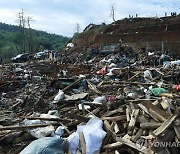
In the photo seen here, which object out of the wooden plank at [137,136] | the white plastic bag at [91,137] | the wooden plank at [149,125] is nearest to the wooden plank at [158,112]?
the wooden plank at [149,125]

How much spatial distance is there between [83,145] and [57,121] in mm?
1350

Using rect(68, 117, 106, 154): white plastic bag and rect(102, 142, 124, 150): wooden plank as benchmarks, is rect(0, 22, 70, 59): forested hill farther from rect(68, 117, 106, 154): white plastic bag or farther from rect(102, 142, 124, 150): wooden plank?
rect(102, 142, 124, 150): wooden plank

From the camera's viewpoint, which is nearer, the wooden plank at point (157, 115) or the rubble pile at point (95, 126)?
the rubble pile at point (95, 126)

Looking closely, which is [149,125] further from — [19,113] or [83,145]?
[19,113]

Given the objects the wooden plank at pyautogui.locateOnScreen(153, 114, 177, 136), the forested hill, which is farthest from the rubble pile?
the forested hill

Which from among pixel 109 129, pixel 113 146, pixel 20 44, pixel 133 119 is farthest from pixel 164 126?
pixel 20 44

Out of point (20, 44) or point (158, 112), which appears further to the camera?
point (20, 44)

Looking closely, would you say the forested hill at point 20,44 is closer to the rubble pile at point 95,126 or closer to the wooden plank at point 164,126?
the rubble pile at point 95,126

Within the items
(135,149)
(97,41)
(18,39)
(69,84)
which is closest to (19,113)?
(69,84)

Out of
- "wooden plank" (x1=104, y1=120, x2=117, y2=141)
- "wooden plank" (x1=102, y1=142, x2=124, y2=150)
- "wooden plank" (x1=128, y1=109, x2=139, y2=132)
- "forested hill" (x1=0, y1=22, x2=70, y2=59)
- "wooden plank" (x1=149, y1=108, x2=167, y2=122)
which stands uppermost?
"forested hill" (x1=0, y1=22, x2=70, y2=59)

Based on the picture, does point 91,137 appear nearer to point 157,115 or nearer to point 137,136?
point 137,136

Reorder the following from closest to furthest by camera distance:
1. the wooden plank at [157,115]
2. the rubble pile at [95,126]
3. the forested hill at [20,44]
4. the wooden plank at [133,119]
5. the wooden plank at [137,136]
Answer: the rubble pile at [95,126] < the wooden plank at [137,136] < the wooden plank at [157,115] < the wooden plank at [133,119] < the forested hill at [20,44]

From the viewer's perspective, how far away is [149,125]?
4.45m

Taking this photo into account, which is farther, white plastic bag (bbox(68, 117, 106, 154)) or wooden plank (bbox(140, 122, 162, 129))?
white plastic bag (bbox(68, 117, 106, 154))
